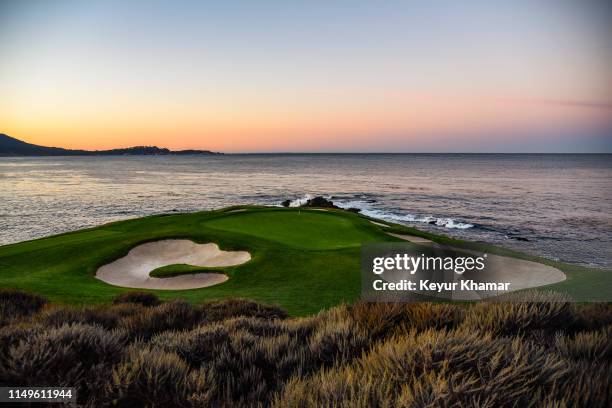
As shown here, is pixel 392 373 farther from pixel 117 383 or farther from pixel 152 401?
pixel 117 383

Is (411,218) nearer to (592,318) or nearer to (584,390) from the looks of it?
(592,318)

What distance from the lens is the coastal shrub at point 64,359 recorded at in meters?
2.94

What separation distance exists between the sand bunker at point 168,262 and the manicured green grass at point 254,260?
33cm

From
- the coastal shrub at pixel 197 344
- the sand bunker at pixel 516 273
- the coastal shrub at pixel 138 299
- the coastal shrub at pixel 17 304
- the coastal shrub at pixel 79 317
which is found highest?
the coastal shrub at pixel 197 344

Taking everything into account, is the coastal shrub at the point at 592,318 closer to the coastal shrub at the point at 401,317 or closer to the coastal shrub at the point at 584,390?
the coastal shrub at the point at 401,317

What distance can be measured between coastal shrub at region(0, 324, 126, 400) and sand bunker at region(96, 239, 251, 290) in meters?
8.45

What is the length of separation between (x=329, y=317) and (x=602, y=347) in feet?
8.97

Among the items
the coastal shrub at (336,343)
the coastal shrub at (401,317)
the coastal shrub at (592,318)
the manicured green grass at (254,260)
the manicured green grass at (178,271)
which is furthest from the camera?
the manicured green grass at (178,271)

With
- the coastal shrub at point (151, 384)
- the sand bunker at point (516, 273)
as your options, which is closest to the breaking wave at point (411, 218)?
the sand bunker at point (516, 273)

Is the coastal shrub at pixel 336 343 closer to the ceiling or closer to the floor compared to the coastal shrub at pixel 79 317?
closer to the ceiling

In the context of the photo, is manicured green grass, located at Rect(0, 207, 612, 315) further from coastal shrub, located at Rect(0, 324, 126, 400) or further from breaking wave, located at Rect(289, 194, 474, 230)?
breaking wave, located at Rect(289, 194, 474, 230)

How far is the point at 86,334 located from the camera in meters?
3.61


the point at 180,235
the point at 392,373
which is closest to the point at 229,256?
the point at 180,235

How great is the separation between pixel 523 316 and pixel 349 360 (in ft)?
6.38
